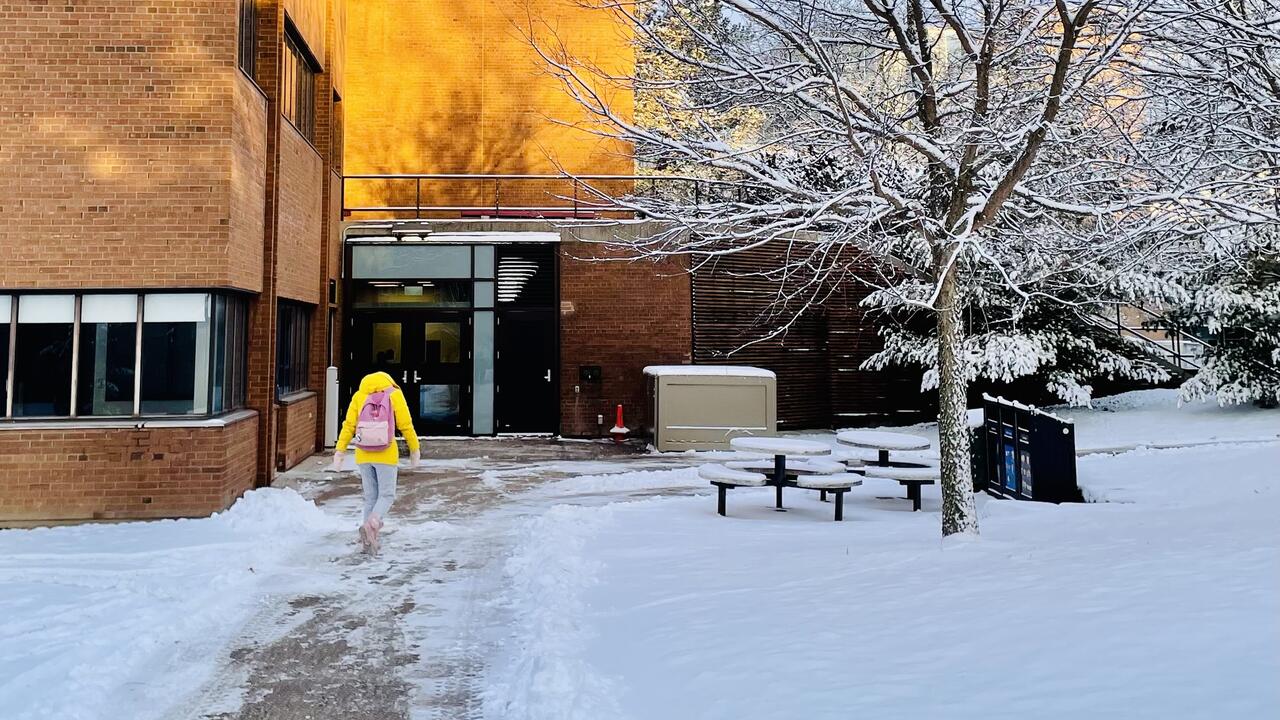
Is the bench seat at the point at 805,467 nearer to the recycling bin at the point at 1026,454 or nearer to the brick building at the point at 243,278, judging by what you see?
the recycling bin at the point at 1026,454

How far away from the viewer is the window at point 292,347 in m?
13.7

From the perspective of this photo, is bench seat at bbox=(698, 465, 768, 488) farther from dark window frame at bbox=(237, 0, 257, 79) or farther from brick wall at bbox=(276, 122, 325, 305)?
dark window frame at bbox=(237, 0, 257, 79)

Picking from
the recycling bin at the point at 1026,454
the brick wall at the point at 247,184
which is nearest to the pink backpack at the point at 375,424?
the brick wall at the point at 247,184

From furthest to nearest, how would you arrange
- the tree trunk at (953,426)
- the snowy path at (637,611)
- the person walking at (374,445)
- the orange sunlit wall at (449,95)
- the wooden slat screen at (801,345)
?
the orange sunlit wall at (449,95) → the wooden slat screen at (801,345) → the person walking at (374,445) → the tree trunk at (953,426) → the snowy path at (637,611)

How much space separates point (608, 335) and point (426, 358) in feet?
12.1

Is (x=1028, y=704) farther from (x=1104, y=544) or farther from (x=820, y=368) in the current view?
(x=820, y=368)

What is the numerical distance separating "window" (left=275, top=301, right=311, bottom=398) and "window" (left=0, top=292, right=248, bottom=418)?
296cm

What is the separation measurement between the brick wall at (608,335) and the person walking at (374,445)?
31.4ft

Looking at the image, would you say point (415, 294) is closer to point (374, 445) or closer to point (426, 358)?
point (426, 358)

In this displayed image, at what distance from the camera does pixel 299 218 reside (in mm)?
13852

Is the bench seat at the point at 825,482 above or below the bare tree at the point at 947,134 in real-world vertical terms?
below

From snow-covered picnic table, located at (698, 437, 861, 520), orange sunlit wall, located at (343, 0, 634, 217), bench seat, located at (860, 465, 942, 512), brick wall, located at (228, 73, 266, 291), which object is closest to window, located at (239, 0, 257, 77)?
brick wall, located at (228, 73, 266, 291)

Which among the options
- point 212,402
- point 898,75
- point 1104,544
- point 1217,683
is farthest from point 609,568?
point 898,75

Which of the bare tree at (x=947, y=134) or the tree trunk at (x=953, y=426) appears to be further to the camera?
the tree trunk at (x=953, y=426)
